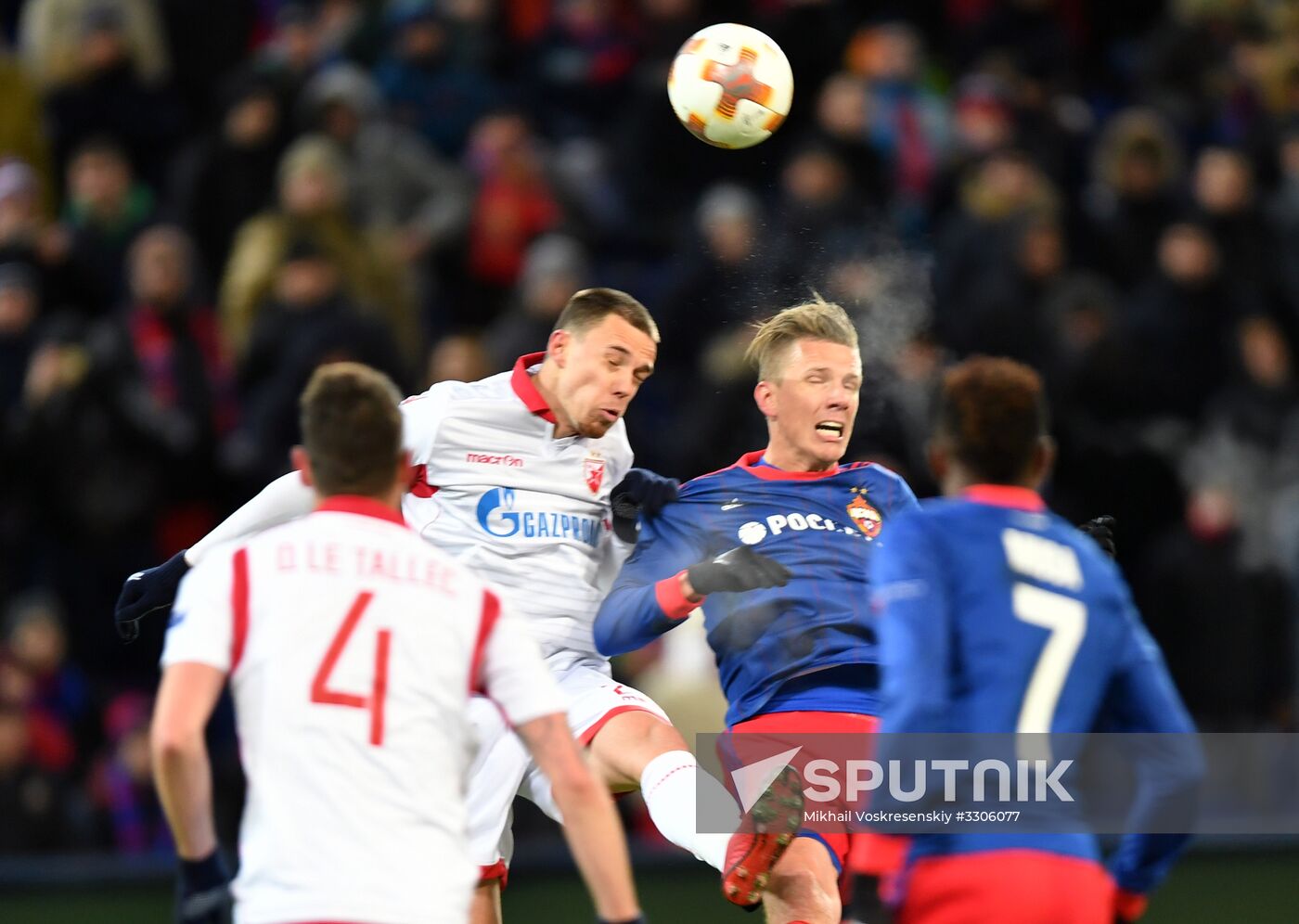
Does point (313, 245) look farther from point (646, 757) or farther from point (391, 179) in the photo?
point (646, 757)

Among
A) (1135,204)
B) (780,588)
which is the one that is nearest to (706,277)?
(1135,204)

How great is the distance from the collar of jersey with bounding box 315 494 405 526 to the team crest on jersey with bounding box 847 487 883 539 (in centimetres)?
221

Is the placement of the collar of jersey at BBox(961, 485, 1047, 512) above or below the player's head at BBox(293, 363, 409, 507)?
below

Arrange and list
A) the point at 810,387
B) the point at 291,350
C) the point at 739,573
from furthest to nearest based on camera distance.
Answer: the point at 291,350, the point at 810,387, the point at 739,573

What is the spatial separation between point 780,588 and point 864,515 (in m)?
0.41

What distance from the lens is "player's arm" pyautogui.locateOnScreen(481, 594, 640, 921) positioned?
4.21 meters

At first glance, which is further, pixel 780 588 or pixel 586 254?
pixel 586 254

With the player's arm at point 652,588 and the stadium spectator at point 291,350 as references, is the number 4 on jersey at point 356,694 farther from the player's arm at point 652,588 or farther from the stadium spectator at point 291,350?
the stadium spectator at point 291,350

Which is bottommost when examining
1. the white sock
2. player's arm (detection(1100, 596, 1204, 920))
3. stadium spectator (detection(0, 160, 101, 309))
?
the white sock

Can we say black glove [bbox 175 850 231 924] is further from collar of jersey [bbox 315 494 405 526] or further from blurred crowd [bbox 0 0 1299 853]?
blurred crowd [bbox 0 0 1299 853]

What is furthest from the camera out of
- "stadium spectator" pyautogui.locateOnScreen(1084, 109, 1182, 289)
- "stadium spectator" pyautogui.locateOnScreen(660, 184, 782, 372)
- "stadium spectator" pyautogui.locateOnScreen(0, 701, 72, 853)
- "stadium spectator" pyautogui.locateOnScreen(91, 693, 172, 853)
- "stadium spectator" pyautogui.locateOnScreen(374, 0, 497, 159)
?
"stadium spectator" pyautogui.locateOnScreen(374, 0, 497, 159)

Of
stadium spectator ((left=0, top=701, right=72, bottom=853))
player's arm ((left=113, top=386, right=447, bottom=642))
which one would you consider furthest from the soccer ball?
stadium spectator ((left=0, top=701, right=72, bottom=853))

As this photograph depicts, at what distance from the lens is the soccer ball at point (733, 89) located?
272 inches

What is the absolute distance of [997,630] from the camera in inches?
166
